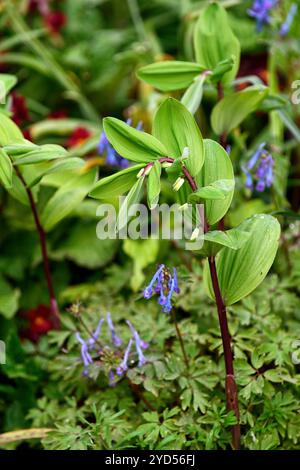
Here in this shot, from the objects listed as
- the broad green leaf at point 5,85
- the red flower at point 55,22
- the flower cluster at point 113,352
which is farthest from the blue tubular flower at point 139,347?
the red flower at point 55,22

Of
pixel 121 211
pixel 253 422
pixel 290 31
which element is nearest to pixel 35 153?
pixel 121 211

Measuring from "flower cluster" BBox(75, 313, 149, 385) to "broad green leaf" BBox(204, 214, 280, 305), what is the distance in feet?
0.64

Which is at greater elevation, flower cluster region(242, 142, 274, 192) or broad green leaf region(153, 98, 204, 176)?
broad green leaf region(153, 98, 204, 176)

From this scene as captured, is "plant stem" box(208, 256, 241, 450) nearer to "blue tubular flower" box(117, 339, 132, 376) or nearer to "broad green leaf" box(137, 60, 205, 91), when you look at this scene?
"blue tubular flower" box(117, 339, 132, 376)

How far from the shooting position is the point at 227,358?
1.00 metres

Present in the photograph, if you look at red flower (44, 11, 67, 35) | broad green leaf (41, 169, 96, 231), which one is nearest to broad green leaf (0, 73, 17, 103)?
broad green leaf (41, 169, 96, 231)

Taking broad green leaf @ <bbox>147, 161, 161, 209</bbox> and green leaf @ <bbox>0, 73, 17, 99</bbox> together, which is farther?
green leaf @ <bbox>0, 73, 17, 99</bbox>

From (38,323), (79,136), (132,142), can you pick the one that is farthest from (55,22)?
(132,142)

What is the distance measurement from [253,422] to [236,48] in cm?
65

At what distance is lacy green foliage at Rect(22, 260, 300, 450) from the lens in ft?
3.33

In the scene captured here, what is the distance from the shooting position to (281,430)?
1.02m

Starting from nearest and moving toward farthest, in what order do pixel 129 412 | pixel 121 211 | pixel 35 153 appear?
pixel 121 211
pixel 35 153
pixel 129 412

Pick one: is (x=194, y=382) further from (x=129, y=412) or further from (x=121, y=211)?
(x=121, y=211)

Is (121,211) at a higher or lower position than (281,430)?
higher
